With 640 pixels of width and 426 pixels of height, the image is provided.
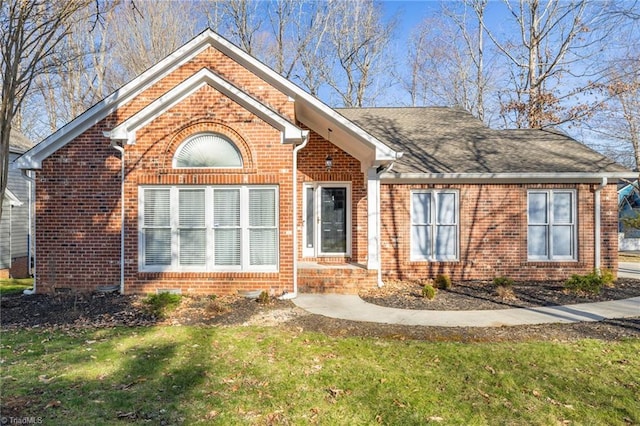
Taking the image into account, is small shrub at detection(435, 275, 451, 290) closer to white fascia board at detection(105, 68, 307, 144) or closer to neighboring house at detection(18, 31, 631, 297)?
neighboring house at detection(18, 31, 631, 297)

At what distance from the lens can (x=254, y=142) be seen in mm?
8625

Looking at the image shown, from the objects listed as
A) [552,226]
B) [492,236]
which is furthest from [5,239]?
[552,226]

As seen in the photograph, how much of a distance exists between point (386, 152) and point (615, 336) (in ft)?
17.9

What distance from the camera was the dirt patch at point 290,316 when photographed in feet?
20.1

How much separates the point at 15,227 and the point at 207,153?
41.9 feet

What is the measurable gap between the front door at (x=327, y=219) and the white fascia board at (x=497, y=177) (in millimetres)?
1424

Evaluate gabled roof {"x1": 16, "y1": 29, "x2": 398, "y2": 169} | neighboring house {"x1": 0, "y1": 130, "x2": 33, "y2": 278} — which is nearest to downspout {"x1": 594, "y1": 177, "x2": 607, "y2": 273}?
gabled roof {"x1": 16, "y1": 29, "x2": 398, "y2": 169}

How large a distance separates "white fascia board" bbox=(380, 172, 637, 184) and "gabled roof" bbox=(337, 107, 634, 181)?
0.09 feet

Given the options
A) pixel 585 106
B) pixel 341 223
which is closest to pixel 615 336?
pixel 341 223

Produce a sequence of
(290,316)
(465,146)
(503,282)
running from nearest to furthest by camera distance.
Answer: (290,316)
(503,282)
(465,146)

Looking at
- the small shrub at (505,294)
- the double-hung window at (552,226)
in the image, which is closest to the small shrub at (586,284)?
the small shrub at (505,294)

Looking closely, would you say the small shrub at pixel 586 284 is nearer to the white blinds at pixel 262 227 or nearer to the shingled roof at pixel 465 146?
the shingled roof at pixel 465 146

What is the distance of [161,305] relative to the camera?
23.9 ft

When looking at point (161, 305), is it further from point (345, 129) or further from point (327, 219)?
point (345, 129)
